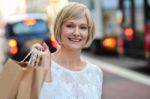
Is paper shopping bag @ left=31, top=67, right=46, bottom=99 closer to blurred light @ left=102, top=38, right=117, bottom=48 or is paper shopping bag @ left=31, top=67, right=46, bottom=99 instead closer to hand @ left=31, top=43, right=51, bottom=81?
hand @ left=31, top=43, right=51, bottom=81

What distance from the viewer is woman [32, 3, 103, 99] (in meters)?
3.34

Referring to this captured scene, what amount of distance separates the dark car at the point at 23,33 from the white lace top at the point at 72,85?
11235mm

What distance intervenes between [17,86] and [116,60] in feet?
58.0

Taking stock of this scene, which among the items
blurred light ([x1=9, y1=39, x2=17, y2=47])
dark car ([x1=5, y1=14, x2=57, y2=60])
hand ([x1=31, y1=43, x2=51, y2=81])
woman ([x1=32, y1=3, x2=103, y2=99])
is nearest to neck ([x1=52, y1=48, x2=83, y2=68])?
woman ([x1=32, y1=3, x2=103, y2=99])

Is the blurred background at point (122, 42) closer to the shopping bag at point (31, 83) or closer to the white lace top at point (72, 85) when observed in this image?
the white lace top at point (72, 85)

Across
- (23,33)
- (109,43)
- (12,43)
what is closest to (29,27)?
(23,33)

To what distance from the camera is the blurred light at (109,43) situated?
20.5 metres

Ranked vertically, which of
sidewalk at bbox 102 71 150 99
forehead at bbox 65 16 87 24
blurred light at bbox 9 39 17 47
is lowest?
sidewalk at bbox 102 71 150 99

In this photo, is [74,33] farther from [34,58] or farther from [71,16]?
[34,58]

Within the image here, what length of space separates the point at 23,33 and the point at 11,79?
39.6ft

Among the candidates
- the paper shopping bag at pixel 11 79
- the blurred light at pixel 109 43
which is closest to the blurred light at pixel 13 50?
the blurred light at pixel 109 43

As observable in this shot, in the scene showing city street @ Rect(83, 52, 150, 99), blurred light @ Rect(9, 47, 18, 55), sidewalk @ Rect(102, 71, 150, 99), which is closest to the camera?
sidewalk @ Rect(102, 71, 150, 99)

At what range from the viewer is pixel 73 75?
3.46 meters

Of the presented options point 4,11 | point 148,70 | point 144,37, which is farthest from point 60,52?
point 4,11
